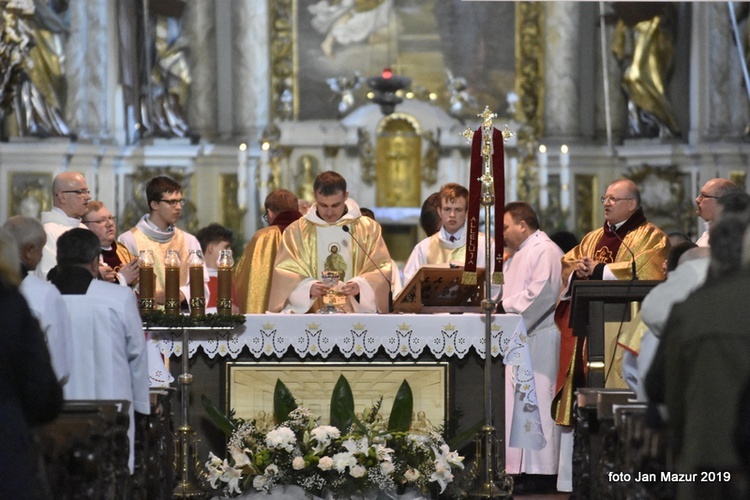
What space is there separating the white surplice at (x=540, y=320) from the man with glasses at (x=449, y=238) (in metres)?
0.31

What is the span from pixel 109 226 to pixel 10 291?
13.3 ft

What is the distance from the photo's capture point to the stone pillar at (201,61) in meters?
16.1

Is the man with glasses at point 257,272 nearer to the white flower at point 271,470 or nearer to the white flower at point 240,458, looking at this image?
the white flower at point 240,458

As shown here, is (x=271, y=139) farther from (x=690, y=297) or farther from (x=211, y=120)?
(x=690, y=297)

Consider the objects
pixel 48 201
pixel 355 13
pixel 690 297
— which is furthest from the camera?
pixel 355 13

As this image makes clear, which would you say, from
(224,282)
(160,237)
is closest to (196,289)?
(224,282)

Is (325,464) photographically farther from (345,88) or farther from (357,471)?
(345,88)

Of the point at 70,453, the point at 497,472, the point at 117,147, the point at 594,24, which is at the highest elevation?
the point at 594,24

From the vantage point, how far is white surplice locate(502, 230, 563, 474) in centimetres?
868

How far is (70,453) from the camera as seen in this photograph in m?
5.35

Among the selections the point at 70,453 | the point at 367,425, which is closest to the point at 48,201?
the point at 367,425

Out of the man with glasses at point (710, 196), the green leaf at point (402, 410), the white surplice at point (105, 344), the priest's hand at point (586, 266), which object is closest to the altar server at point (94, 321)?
the white surplice at point (105, 344)

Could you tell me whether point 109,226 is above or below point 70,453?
above

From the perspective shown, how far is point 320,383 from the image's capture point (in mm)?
7680
